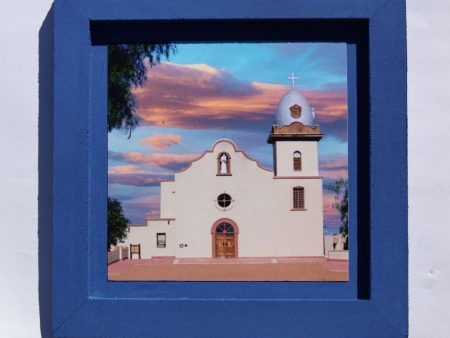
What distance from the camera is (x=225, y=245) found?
1.50m

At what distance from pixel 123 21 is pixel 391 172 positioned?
32.7 inches

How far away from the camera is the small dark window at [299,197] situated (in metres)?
1.52

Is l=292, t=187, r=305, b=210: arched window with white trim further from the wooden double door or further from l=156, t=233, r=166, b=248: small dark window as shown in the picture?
l=156, t=233, r=166, b=248: small dark window

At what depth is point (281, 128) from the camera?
1.56 meters

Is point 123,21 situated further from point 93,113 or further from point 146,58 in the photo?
point 93,113

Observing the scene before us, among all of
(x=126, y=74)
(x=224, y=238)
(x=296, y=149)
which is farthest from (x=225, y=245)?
(x=126, y=74)

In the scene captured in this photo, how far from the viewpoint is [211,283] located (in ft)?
5.02

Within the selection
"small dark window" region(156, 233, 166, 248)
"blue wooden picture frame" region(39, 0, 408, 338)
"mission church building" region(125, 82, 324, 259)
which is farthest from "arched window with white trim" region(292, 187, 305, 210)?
"small dark window" region(156, 233, 166, 248)

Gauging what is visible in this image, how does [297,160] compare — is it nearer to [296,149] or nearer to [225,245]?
[296,149]

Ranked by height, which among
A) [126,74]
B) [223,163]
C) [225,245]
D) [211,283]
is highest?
[126,74]

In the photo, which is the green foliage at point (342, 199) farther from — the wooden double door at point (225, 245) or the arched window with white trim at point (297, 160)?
the wooden double door at point (225, 245)

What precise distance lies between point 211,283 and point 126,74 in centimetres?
64

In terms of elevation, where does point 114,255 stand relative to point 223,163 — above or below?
below
